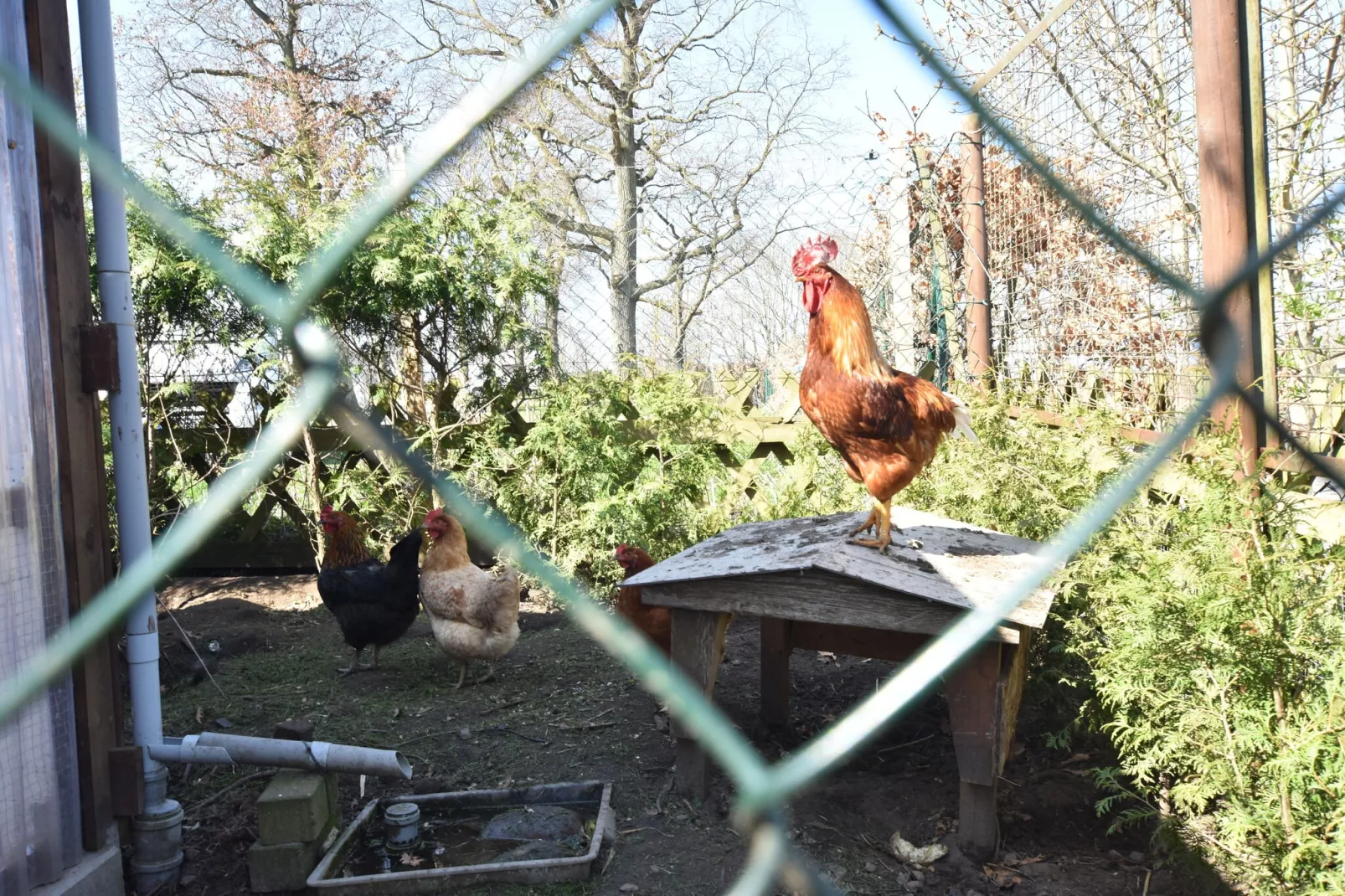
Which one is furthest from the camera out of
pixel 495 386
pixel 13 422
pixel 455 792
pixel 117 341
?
pixel 495 386

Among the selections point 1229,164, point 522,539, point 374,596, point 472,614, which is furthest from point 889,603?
point 374,596

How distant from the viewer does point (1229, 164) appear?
2.24 meters

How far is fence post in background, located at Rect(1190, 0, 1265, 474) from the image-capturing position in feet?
7.23

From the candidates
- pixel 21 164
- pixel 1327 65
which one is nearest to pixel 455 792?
pixel 21 164

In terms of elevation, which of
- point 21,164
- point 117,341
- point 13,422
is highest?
point 21,164

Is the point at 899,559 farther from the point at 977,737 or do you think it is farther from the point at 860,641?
the point at 977,737

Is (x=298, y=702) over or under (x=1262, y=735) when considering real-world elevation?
under

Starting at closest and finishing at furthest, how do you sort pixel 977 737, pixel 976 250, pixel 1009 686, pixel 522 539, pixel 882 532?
pixel 522 539 → pixel 977 737 → pixel 1009 686 → pixel 882 532 → pixel 976 250

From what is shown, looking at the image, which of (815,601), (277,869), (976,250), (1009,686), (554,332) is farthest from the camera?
(554,332)

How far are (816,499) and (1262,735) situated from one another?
3.05 m

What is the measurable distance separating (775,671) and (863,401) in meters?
1.14

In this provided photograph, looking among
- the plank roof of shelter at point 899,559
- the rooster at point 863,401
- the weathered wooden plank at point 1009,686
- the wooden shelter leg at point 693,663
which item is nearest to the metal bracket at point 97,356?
the plank roof of shelter at point 899,559

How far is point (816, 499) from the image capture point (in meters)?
4.89

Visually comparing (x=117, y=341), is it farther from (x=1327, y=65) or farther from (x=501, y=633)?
(x=1327, y=65)
